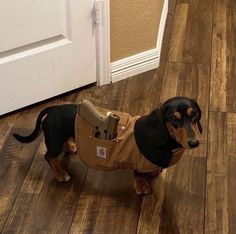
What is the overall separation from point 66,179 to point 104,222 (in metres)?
0.22

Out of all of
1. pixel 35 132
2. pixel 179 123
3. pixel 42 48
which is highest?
pixel 179 123

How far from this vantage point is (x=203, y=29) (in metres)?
2.48

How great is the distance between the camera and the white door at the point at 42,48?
1749mm

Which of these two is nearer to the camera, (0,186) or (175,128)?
(175,128)

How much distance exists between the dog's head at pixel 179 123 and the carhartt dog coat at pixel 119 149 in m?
0.07

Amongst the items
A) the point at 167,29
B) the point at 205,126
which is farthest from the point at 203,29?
the point at 205,126

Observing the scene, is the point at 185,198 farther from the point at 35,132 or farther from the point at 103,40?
the point at 103,40

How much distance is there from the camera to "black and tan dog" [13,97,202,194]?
1.39 metres

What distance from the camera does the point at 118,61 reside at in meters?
2.12

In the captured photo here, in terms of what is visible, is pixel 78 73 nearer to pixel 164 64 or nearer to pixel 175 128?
pixel 164 64

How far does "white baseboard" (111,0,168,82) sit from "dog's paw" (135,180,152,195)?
0.65 m

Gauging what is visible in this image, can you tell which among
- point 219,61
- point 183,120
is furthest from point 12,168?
A: point 219,61

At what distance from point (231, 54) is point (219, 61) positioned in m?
0.09

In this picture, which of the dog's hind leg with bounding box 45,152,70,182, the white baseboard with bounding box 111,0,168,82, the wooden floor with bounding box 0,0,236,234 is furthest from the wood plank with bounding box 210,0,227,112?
the dog's hind leg with bounding box 45,152,70,182
